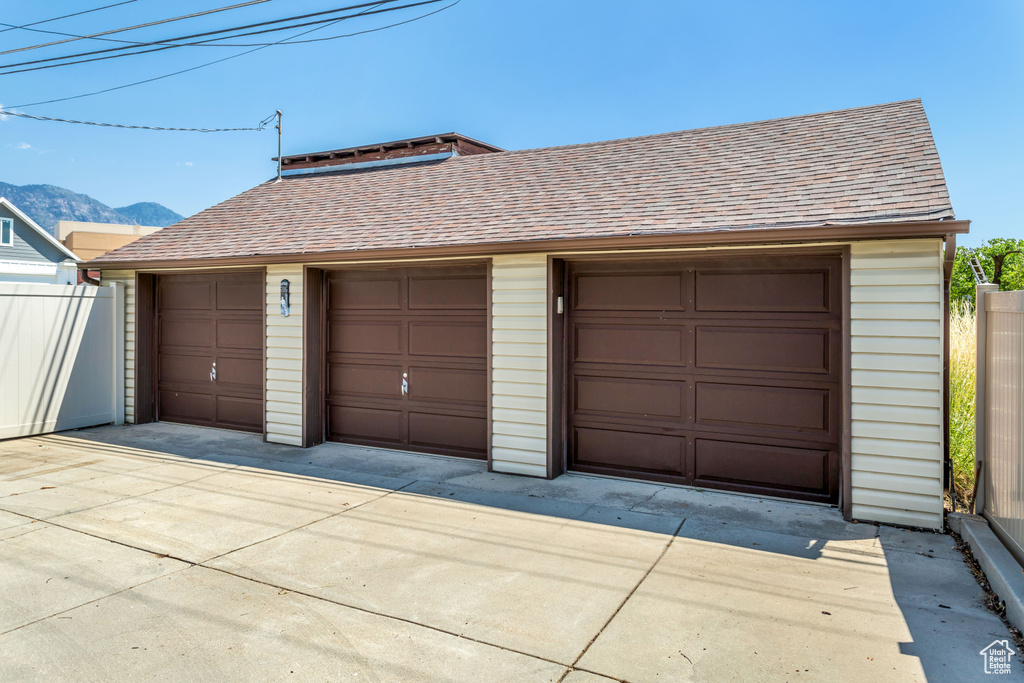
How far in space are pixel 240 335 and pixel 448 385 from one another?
11.3 feet

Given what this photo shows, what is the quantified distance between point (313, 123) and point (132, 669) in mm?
17878

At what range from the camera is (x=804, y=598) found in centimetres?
387

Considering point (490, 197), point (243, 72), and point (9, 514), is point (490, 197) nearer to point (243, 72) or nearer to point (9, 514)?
point (9, 514)

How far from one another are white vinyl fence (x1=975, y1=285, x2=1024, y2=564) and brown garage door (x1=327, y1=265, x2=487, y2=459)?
4689mm

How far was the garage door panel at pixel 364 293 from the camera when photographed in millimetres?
8023

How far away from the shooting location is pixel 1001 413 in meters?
4.61

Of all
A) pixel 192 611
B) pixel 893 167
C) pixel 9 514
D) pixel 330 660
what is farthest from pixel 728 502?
pixel 9 514

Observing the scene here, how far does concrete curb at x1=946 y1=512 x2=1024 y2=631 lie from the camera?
352 cm

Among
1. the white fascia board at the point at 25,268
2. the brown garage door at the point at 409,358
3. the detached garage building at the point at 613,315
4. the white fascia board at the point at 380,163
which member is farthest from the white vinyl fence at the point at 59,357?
the white fascia board at the point at 25,268

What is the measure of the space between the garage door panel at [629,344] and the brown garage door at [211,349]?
4570mm

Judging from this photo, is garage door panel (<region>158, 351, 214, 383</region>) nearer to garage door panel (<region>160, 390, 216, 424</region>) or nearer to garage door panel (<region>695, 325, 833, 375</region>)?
garage door panel (<region>160, 390, 216, 424</region>)

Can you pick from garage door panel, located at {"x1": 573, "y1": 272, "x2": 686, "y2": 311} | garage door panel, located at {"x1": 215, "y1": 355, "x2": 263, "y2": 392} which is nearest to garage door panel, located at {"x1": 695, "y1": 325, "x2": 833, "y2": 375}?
garage door panel, located at {"x1": 573, "y1": 272, "x2": 686, "y2": 311}

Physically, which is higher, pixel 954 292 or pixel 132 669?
pixel 954 292

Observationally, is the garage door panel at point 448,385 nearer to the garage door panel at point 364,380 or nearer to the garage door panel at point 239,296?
the garage door panel at point 364,380
